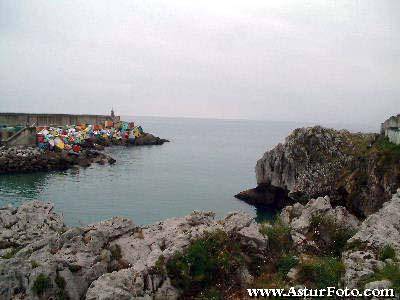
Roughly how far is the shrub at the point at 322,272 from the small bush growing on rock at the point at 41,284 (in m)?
8.46

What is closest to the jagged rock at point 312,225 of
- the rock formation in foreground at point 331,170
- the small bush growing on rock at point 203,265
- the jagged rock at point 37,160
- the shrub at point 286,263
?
the shrub at point 286,263

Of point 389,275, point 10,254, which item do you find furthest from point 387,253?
point 10,254

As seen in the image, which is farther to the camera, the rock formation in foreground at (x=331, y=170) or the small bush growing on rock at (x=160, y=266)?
the rock formation in foreground at (x=331, y=170)

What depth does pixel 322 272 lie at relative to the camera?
11.9 m

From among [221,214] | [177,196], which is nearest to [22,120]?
[177,196]

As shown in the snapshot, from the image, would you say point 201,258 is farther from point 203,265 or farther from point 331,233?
point 331,233

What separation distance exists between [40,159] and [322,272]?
5808 cm

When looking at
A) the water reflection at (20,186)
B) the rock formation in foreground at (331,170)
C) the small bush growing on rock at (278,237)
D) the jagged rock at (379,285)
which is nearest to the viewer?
the jagged rock at (379,285)

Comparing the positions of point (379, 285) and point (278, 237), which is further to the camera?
point (278, 237)

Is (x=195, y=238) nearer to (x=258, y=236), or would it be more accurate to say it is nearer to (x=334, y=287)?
(x=258, y=236)

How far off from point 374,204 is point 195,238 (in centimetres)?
1911

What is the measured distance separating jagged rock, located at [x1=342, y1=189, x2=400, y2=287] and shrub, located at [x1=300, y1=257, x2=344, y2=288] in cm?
38

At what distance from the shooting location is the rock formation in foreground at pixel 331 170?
28.1 metres

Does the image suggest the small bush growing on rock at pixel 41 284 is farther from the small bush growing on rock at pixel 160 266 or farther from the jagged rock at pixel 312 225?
the jagged rock at pixel 312 225
